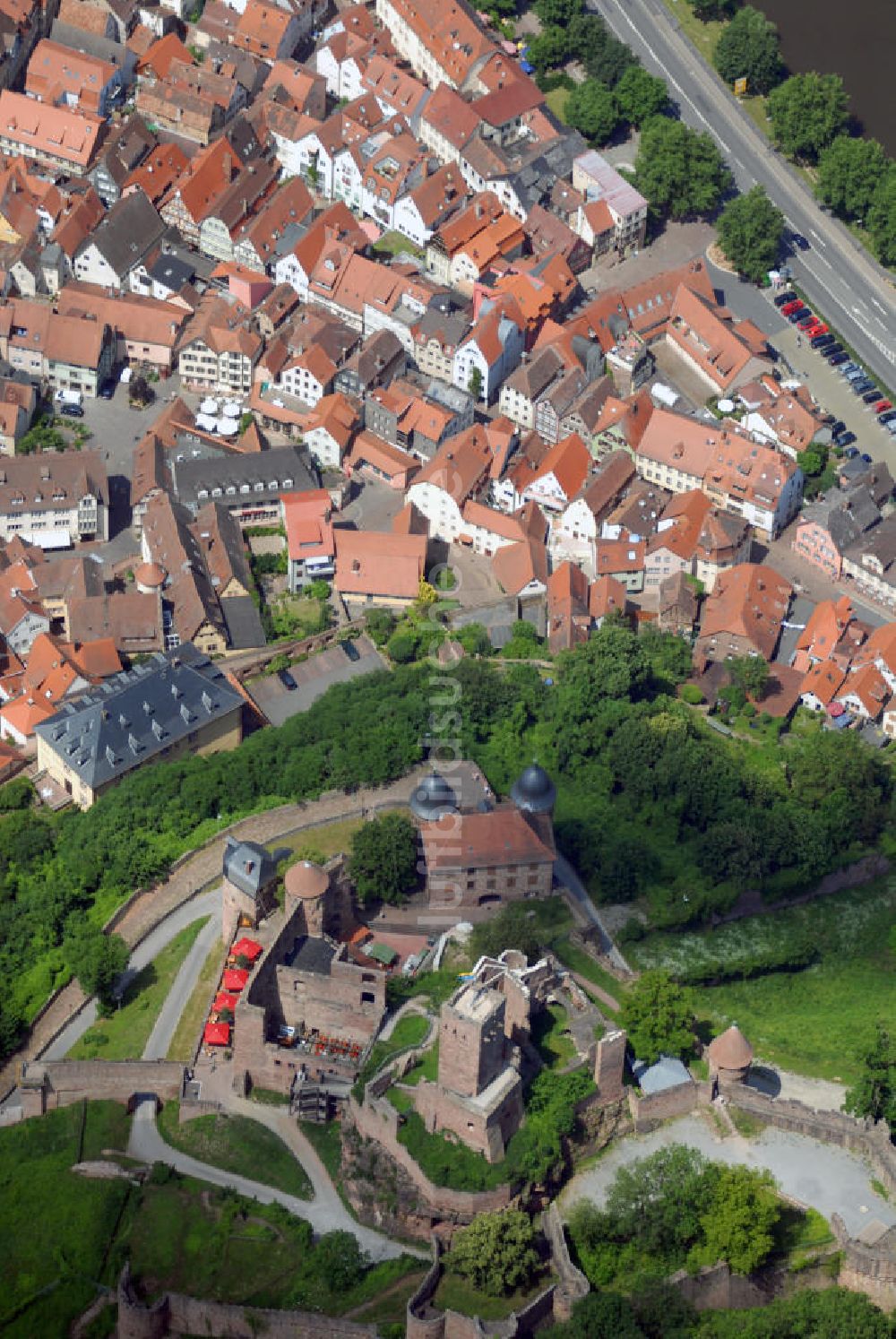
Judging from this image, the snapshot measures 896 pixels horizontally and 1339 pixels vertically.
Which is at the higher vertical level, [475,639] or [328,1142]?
[328,1142]

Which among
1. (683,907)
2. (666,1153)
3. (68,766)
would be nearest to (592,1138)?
(666,1153)

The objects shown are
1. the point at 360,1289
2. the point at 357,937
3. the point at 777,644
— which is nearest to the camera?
the point at 360,1289

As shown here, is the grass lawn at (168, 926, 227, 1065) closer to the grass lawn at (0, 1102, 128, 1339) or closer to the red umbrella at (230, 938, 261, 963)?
the red umbrella at (230, 938, 261, 963)

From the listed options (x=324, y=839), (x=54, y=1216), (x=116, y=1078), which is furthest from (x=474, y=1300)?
(x=324, y=839)

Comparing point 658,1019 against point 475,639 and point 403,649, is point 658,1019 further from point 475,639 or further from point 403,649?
point 403,649

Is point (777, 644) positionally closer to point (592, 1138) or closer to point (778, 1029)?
point (778, 1029)

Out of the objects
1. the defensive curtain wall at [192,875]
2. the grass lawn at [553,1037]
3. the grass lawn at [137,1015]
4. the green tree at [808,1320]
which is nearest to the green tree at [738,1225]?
the green tree at [808,1320]
